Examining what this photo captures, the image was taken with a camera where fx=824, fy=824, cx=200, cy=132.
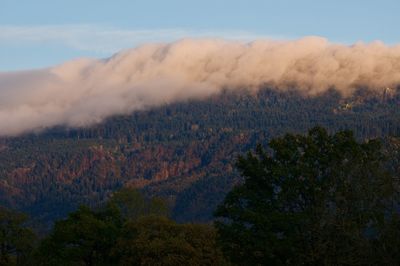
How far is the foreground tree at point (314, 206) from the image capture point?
60.1 metres

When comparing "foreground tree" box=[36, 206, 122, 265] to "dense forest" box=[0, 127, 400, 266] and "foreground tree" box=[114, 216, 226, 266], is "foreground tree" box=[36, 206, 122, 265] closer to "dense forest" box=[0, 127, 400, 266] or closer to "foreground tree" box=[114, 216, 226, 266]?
"dense forest" box=[0, 127, 400, 266]

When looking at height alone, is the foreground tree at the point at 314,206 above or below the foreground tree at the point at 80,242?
above

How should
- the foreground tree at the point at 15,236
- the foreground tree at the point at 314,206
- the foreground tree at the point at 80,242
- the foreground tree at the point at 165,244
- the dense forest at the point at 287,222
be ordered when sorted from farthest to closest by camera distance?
the foreground tree at the point at 15,236, the foreground tree at the point at 80,242, the foreground tree at the point at 165,244, the dense forest at the point at 287,222, the foreground tree at the point at 314,206

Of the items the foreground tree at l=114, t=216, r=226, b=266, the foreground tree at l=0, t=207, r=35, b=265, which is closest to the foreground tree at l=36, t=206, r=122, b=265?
the foreground tree at l=114, t=216, r=226, b=266

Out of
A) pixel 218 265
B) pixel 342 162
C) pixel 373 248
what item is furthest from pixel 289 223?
pixel 218 265

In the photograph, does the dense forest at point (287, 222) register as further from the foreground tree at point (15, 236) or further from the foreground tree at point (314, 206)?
the foreground tree at point (15, 236)

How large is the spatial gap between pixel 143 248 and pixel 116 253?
4.71 metres

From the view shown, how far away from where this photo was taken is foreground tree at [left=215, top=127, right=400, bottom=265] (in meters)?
60.1

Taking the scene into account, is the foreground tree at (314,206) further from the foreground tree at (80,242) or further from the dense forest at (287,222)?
the foreground tree at (80,242)

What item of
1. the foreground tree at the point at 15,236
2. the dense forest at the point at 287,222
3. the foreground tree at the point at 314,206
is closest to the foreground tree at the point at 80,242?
the dense forest at the point at 287,222

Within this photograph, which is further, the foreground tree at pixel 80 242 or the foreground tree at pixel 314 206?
the foreground tree at pixel 80 242

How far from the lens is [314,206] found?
7150cm

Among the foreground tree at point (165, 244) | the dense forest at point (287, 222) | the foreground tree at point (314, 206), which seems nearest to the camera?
the foreground tree at point (314, 206)

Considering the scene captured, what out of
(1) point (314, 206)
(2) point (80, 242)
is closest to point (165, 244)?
(2) point (80, 242)
